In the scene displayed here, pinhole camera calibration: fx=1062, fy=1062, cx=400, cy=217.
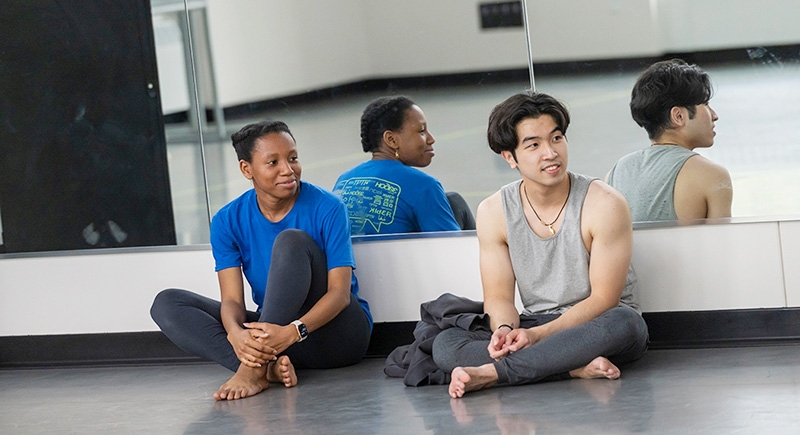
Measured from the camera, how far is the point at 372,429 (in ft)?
9.75

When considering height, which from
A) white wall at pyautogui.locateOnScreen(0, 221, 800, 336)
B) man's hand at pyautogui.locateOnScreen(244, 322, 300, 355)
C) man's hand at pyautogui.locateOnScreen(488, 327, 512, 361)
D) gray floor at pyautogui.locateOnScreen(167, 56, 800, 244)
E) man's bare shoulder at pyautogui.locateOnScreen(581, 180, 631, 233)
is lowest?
man's hand at pyautogui.locateOnScreen(488, 327, 512, 361)

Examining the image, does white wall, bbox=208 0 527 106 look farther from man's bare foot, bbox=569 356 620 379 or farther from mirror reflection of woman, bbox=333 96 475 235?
man's bare foot, bbox=569 356 620 379

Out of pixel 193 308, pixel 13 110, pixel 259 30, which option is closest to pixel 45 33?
pixel 13 110

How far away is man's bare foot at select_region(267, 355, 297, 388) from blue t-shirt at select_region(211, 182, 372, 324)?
0.32m

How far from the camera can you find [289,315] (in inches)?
138

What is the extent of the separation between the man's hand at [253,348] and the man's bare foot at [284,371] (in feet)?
0.13

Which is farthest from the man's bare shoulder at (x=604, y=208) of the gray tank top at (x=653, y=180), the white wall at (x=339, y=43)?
the white wall at (x=339, y=43)

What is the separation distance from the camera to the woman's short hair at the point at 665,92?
3559 mm

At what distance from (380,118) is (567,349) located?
1.29 m

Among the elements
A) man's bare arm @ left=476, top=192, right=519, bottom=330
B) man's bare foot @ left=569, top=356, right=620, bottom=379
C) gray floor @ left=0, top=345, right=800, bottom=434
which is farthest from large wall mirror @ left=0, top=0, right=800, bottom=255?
man's bare foot @ left=569, top=356, right=620, bottom=379

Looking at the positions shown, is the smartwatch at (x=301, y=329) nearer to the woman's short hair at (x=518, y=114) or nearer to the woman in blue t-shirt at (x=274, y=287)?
the woman in blue t-shirt at (x=274, y=287)

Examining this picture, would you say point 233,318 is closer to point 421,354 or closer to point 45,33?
point 421,354

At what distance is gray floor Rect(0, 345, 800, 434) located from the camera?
109 inches

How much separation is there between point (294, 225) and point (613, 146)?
45.2 inches
